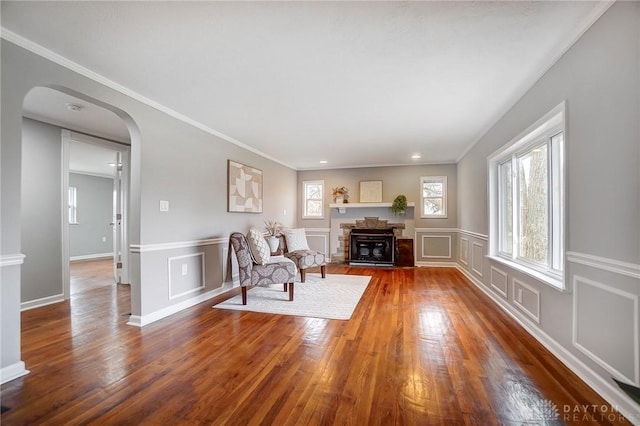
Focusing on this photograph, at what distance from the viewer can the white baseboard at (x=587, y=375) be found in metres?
1.57

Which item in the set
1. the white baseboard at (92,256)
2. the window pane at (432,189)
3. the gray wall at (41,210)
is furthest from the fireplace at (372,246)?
the white baseboard at (92,256)

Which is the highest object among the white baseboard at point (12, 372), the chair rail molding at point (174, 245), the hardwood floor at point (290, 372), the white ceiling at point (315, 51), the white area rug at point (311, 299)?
the white ceiling at point (315, 51)

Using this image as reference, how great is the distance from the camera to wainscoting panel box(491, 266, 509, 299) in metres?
3.41

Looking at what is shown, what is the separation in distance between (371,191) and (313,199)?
4.96 ft

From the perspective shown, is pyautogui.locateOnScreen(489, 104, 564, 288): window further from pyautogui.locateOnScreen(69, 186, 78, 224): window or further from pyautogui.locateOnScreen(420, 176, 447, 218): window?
pyautogui.locateOnScreen(69, 186, 78, 224): window

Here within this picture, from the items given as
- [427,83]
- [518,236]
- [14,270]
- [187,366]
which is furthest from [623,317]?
[14,270]

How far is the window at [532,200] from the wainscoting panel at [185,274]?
12.4 ft

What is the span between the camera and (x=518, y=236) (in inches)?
135

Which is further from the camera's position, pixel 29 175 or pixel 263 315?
pixel 29 175

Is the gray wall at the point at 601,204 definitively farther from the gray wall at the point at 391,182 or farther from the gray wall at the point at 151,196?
the gray wall at the point at 391,182

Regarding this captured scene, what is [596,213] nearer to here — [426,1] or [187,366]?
[426,1]

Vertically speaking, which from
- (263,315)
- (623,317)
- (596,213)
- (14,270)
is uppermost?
(596,213)

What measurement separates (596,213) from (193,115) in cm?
393

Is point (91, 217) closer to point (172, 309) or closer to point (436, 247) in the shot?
point (172, 309)
